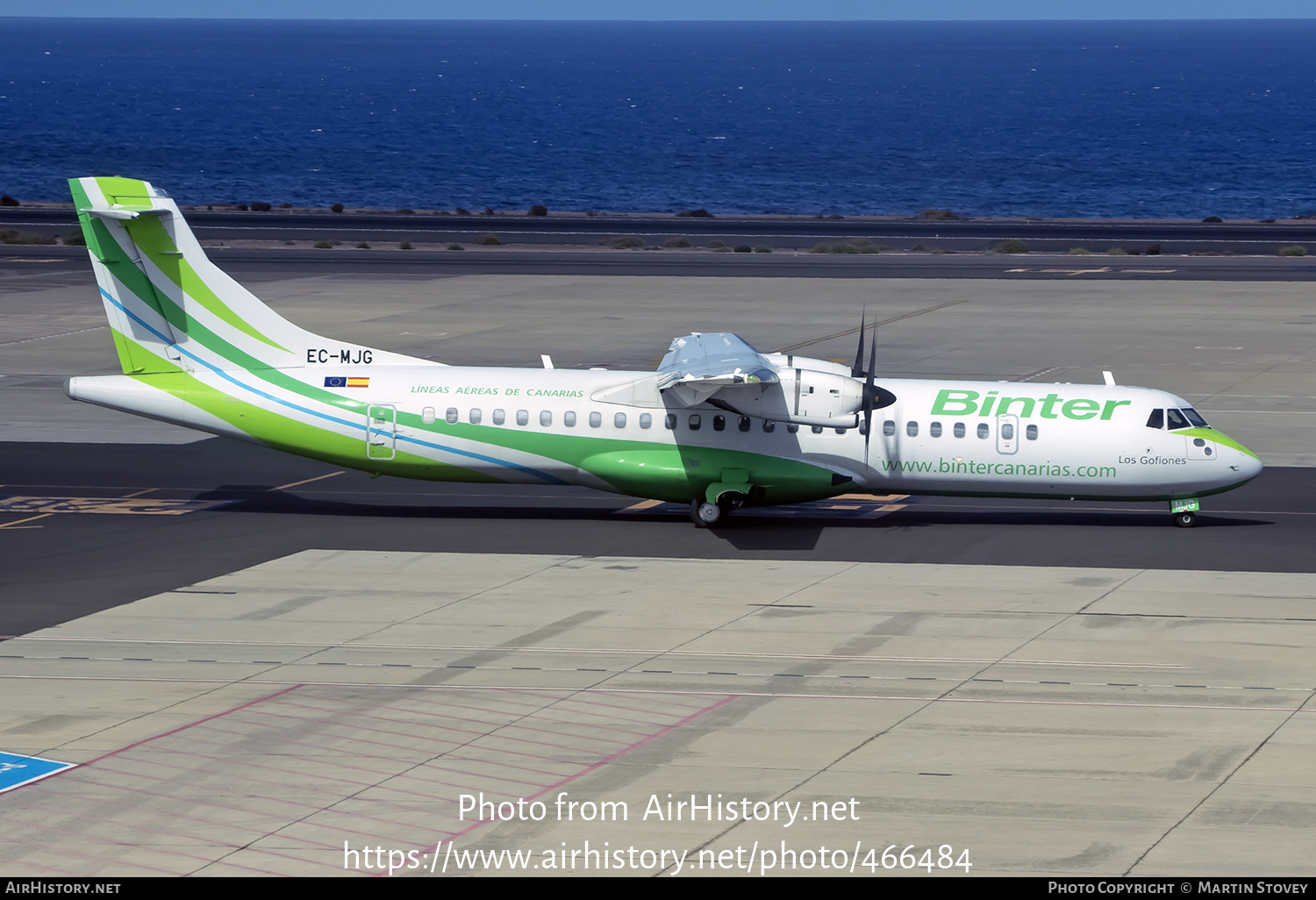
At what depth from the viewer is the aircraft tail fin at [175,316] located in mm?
34219

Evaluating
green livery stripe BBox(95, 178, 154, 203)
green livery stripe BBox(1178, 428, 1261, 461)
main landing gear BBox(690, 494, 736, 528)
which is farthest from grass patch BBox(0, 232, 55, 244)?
green livery stripe BBox(1178, 428, 1261, 461)

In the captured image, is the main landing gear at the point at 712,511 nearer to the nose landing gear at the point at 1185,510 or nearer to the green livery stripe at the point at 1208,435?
the nose landing gear at the point at 1185,510

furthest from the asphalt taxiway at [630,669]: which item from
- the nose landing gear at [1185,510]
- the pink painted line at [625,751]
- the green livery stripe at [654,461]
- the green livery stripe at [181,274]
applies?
the green livery stripe at [181,274]

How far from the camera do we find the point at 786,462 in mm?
33406

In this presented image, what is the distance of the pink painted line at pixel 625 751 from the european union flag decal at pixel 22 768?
5625 mm

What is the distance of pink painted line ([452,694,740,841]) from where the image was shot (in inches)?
700

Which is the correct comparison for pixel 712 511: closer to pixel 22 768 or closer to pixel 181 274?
pixel 181 274

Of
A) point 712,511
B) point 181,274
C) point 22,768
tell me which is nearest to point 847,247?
Result: point 712,511

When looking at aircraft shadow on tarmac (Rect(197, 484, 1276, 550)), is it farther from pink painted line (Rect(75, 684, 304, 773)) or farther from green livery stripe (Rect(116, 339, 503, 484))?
pink painted line (Rect(75, 684, 304, 773))

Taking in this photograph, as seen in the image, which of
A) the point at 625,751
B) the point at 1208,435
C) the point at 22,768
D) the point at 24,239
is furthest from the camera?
the point at 24,239

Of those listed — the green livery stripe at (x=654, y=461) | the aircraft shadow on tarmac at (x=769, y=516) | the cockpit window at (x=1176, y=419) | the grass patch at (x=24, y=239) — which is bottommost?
the aircraft shadow on tarmac at (x=769, y=516)

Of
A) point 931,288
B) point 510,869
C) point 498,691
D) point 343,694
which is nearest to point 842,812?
point 510,869

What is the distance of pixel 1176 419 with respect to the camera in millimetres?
33500

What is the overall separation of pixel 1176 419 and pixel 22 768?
23.9m
